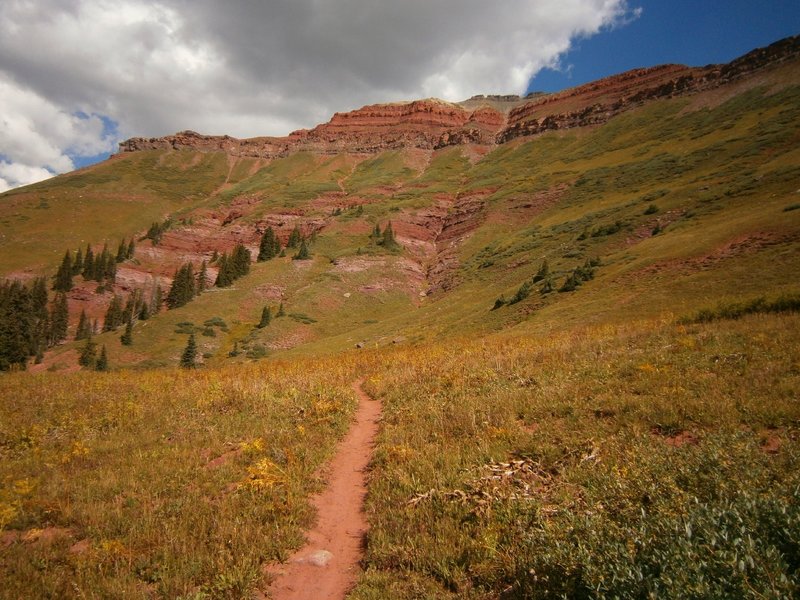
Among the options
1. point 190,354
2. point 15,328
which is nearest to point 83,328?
point 15,328

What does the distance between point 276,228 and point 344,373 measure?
10232cm

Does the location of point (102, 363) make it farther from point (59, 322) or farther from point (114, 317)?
point (59, 322)

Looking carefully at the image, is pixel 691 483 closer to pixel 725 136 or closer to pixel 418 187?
pixel 725 136

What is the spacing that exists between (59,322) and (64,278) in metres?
24.4

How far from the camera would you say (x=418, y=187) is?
394ft

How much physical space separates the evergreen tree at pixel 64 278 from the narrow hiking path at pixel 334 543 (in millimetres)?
124566

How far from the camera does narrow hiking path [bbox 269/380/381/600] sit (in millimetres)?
5211

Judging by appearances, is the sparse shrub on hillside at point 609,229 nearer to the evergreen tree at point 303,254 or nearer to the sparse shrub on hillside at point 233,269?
the evergreen tree at point 303,254

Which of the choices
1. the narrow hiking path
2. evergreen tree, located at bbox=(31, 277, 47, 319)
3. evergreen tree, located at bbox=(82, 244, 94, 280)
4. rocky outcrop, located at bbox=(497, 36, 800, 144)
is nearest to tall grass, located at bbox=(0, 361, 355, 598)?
the narrow hiking path

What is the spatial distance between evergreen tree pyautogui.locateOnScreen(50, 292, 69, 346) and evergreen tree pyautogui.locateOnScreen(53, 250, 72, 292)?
1202 cm

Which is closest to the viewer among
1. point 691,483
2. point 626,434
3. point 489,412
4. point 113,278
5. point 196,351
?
point 691,483

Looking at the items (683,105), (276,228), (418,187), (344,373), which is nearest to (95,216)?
(276,228)

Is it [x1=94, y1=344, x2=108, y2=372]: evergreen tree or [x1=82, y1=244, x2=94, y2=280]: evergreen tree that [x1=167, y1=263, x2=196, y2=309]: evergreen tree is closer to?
[x1=94, y1=344, x2=108, y2=372]: evergreen tree

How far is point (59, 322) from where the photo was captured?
3349 inches
